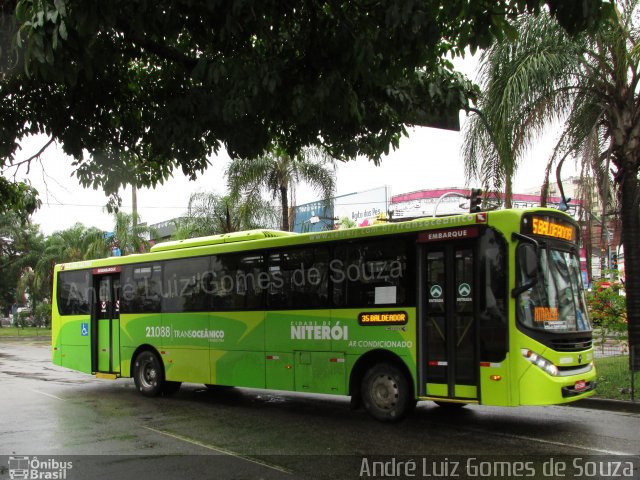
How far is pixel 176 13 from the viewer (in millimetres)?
6273

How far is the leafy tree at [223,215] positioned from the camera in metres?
25.0

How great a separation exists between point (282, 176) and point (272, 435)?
16.0 metres

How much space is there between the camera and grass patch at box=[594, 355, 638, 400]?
11422 mm

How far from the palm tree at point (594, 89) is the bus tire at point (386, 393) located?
5.23 meters

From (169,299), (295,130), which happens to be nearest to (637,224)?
(295,130)

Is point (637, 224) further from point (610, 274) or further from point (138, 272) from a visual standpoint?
point (138, 272)

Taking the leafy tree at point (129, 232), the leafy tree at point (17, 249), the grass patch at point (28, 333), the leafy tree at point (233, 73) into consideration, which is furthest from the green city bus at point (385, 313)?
the leafy tree at point (17, 249)

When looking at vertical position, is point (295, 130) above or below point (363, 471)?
above

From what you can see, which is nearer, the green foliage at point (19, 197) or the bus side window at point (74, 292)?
the green foliage at point (19, 197)

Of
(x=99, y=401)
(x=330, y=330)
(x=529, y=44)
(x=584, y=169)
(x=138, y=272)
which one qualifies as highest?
(x=529, y=44)

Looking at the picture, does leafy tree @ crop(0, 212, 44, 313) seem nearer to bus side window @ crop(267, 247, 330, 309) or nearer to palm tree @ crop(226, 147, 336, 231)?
palm tree @ crop(226, 147, 336, 231)

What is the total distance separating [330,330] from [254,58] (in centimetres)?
486

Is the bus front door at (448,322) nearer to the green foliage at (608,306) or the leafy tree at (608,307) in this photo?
the leafy tree at (608,307)

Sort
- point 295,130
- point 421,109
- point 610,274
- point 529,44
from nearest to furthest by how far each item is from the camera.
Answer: point 421,109 < point 295,130 < point 529,44 < point 610,274
